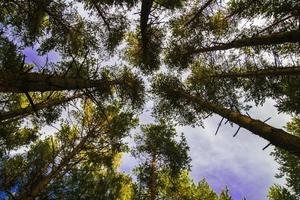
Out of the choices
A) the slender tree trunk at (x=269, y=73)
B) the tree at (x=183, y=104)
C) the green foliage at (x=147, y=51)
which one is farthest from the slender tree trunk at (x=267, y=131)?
the green foliage at (x=147, y=51)

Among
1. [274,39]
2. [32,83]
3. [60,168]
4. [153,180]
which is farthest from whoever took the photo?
[153,180]

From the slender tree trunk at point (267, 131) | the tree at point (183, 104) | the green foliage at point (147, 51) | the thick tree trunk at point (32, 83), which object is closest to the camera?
the thick tree trunk at point (32, 83)

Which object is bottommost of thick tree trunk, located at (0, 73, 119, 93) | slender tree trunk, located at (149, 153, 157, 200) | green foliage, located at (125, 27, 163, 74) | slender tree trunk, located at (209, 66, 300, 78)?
thick tree trunk, located at (0, 73, 119, 93)

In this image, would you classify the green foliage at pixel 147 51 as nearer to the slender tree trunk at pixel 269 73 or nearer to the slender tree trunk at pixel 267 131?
the slender tree trunk at pixel 269 73

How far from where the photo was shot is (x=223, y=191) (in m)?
16.0

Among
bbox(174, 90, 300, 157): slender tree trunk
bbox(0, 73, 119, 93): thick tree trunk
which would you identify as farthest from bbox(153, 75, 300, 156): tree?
bbox(0, 73, 119, 93): thick tree trunk

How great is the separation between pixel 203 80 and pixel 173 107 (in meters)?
1.67

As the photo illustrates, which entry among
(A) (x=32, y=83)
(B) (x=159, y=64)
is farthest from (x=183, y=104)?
(A) (x=32, y=83)

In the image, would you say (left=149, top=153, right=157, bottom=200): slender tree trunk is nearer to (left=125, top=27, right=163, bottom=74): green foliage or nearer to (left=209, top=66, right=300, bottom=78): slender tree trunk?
(left=125, top=27, right=163, bottom=74): green foliage

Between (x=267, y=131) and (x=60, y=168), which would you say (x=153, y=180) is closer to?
(x=60, y=168)

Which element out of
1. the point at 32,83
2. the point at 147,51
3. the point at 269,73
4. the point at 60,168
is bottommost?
the point at 32,83

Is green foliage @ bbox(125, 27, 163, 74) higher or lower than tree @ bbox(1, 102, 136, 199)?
higher

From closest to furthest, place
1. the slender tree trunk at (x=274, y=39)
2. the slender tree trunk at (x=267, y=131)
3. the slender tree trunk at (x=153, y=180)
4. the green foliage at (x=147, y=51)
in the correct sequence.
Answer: the slender tree trunk at (x=267, y=131)
the slender tree trunk at (x=274, y=39)
the green foliage at (x=147, y=51)
the slender tree trunk at (x=153, y=180)

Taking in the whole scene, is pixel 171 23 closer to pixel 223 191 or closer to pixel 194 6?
pixel 194 6
